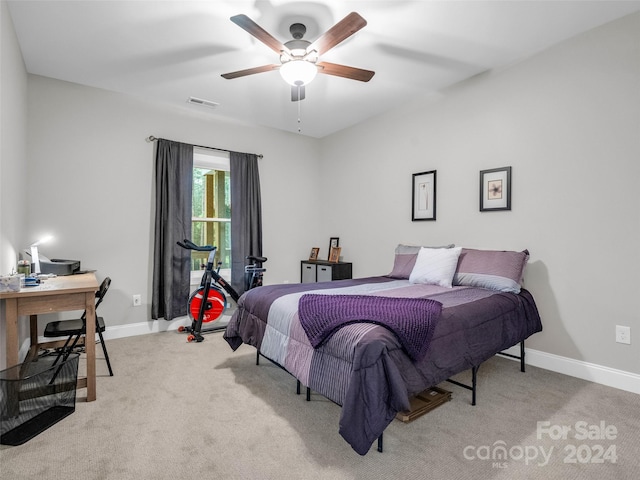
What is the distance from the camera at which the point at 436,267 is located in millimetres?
3047

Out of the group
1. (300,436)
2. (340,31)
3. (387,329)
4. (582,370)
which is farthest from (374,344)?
(582,370)

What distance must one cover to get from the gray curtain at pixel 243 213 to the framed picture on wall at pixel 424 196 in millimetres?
2022

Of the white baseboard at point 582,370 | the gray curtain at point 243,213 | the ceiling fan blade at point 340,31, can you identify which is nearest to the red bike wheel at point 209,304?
the gray curtain at point 243,213

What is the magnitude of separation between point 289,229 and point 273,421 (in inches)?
129

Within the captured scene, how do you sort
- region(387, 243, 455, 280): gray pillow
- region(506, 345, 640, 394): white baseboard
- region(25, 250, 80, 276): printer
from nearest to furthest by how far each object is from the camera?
region(506, 345, 640, 394): white baseboard → region(25, 250, 80, 276): printer → region(387, 243, 455, 280): gray pillow

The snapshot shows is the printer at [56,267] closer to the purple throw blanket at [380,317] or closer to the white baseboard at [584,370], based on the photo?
the purple throw blanket at [380,317]

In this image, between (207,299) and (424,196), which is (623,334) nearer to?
(424,196)

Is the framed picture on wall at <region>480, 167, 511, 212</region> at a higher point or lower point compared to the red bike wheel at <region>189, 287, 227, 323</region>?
higher

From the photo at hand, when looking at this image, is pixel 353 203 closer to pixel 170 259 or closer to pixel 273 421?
pixel 170 259

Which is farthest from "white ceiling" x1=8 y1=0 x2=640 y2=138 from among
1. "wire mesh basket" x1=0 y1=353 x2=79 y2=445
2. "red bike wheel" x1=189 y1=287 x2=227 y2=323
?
"wire mesh basket" x1=0 y1=353 x2=79 y2=445

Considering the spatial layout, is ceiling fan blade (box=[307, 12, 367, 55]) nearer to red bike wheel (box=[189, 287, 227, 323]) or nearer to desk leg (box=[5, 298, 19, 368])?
desk leg (box=[5, 298, 19, 368])

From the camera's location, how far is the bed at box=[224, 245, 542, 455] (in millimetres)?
1612

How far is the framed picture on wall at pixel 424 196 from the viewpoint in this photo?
12.4 feet

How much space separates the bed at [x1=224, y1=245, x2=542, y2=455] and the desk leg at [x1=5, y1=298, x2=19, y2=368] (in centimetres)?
132
